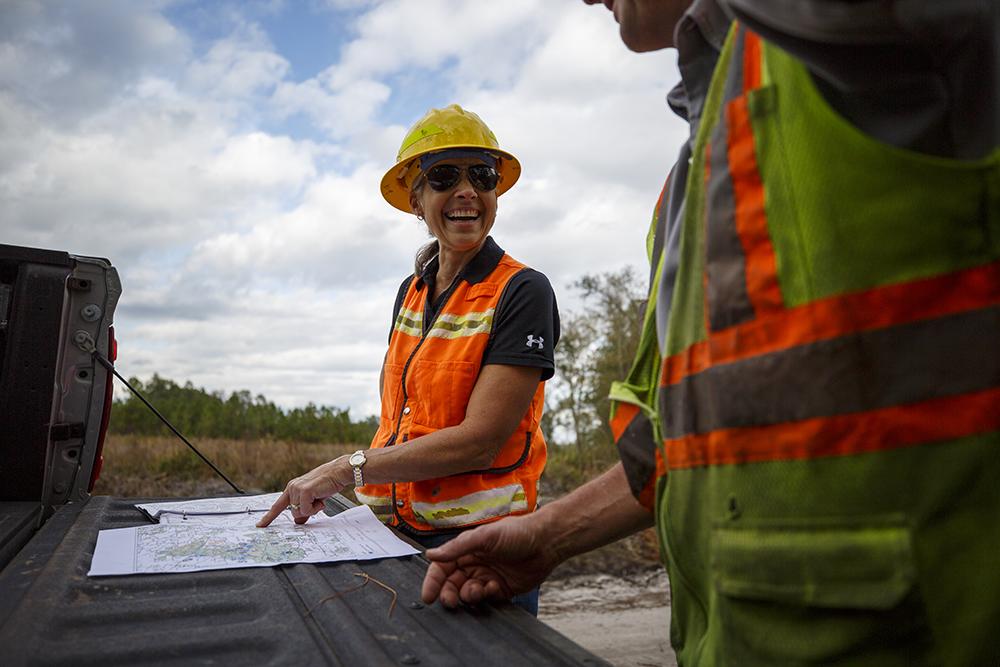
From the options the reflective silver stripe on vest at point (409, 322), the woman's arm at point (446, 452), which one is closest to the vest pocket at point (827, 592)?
the woman's arm at point (446, 452)

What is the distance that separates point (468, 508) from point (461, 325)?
61cm

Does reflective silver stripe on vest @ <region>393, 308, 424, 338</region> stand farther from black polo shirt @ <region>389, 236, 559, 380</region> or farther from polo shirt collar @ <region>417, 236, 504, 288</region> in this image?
polo shirt collar @ <region>417, 236, 504, 288</region>

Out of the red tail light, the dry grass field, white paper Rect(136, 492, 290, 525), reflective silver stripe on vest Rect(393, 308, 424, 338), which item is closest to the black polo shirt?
reflective silver stripe on vest Rect(393, 308, 424, 338)

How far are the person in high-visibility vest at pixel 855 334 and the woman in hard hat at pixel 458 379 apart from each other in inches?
54.6

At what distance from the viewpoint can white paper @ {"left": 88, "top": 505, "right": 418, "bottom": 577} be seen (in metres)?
1.70

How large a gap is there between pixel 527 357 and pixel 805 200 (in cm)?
155

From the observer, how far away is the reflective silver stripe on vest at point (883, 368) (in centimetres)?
86

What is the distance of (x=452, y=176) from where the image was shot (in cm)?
290

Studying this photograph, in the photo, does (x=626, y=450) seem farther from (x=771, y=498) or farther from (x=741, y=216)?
(x=741, y=216)

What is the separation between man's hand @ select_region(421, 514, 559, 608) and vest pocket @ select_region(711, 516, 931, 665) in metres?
0.63

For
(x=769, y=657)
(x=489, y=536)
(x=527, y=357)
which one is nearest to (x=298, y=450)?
(x=527, y=357)

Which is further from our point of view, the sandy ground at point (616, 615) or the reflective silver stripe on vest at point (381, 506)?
the sandy ground at point (616, 615)

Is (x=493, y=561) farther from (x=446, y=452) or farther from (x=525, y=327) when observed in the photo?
(x=525, y=327)

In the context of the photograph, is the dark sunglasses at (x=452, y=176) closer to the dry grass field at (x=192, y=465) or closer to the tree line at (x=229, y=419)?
the dry grass field at (x=192, y=465)
